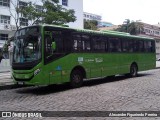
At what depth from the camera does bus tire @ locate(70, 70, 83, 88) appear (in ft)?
44.6

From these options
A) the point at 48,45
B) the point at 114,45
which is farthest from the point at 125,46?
the point at 48,45

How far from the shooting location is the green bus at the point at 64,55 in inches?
467

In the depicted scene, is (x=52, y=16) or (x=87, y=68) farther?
(x=52, y=16)

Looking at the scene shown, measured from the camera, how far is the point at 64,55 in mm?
12961

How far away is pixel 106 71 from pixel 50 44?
5.07 m

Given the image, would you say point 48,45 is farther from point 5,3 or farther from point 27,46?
point 5,3

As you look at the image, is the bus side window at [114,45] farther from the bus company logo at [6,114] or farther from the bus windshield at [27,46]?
the bus company logo at [6,114]

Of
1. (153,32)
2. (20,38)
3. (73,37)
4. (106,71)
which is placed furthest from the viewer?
(153,32)

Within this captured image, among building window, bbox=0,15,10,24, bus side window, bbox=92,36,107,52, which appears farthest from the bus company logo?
building window, bbox=0,15,10,24

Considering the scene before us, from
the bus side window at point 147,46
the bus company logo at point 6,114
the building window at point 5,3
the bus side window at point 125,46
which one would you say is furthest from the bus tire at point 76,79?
the building window at point 5,3

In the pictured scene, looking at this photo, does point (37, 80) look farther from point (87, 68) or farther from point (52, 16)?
point (52, 16)

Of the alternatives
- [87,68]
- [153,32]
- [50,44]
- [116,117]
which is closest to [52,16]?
[87,68]

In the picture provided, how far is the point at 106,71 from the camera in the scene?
16.2 meters

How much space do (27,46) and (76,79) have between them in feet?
10.0
